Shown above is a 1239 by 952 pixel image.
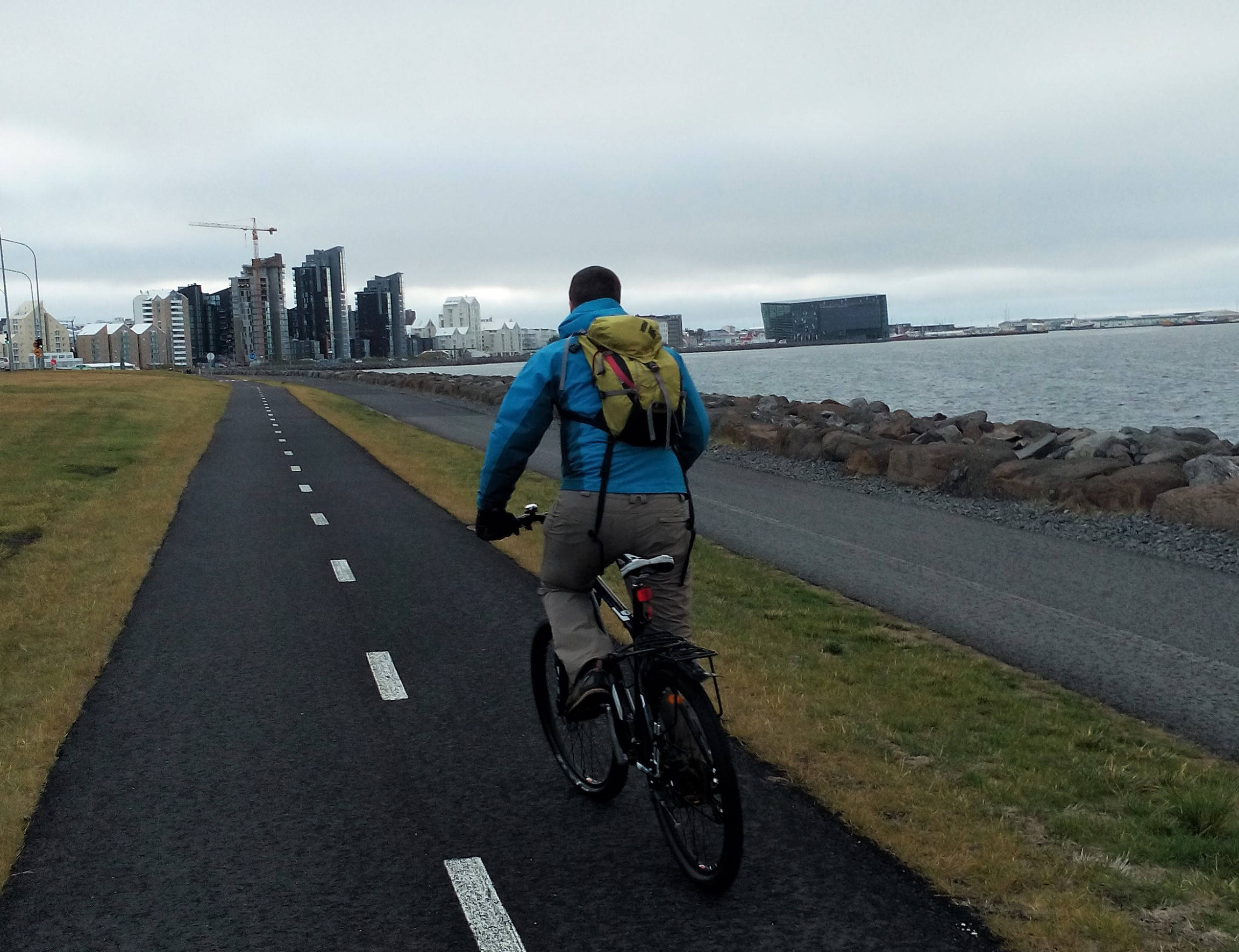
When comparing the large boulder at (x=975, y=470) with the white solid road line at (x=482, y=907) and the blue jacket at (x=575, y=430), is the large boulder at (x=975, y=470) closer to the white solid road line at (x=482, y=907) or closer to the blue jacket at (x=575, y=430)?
the blue jacket at (x=575, y=430)

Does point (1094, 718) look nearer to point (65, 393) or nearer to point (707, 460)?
point (707, 460)

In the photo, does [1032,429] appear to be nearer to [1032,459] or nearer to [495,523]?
[1032,459]

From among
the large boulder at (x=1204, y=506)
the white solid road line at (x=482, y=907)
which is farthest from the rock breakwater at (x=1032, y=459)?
the white solid road line at (x=482, y=907)

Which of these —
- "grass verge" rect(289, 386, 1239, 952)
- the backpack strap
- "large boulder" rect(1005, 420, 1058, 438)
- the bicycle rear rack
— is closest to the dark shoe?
the bicycle rear rack

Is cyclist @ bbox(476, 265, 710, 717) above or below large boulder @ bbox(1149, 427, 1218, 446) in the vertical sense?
above

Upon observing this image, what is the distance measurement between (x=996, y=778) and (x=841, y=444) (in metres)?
15.9

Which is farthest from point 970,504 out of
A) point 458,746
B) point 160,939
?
point 160,939

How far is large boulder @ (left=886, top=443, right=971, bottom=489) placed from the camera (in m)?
17.4

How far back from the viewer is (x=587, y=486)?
443 cm

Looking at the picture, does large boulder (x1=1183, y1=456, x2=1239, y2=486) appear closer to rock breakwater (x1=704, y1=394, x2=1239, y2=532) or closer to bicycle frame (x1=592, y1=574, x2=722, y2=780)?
rock breakwater (x1=704, y1=394, x2=1239, y2=532)

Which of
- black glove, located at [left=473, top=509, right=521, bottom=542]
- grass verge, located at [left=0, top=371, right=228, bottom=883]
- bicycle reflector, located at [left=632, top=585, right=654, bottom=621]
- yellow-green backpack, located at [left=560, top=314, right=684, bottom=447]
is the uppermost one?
yellow-green backpack, located at [left=560, top=314, right=684, bottom=447]

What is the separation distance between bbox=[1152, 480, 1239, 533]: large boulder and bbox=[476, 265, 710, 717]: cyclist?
1016cm

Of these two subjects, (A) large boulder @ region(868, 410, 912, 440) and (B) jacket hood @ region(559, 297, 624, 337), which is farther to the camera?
(A) large boulder @ region(868, 410, 912, 440)

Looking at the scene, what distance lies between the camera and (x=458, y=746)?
19.6ft
